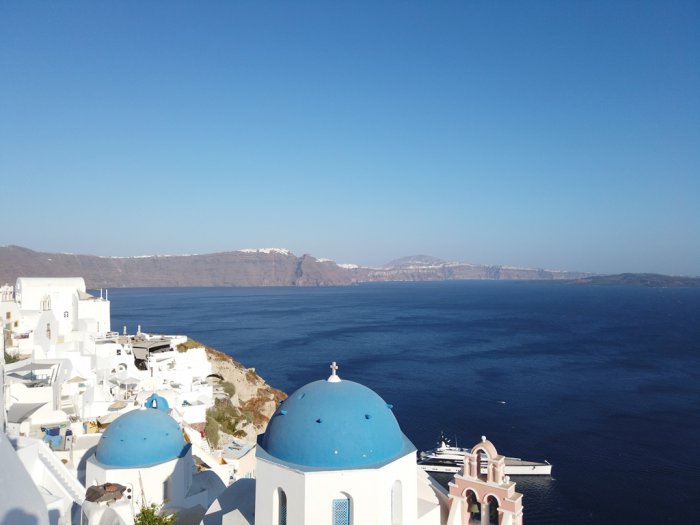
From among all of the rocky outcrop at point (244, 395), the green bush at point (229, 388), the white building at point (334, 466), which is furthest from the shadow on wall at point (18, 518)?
the green bush at point (229, 388)

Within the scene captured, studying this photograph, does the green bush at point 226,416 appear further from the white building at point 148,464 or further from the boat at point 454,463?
the white building at point 148,464

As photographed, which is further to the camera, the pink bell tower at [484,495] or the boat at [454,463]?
the boat at [454,463]

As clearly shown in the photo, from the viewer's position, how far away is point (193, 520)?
11750mm

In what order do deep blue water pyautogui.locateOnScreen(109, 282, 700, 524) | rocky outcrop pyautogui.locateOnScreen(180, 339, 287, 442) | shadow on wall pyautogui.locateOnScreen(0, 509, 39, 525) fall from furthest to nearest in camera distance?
1. rocky outcrop pyautogui.locateOnScreen(180, 339, 287, 442)
2. deep blue water pyautogui.locateOnScreen(109, 282, 700, 524)
3. shadow on wall pyautogui.locateOnScreen(0, 509, 39, 525)

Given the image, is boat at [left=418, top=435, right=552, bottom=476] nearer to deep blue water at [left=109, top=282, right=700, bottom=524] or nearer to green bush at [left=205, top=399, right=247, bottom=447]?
deep blue water at [left=109, top=282, right=700, bottom=524]

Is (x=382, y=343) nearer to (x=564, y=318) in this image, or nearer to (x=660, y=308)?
(x=564, y=318)

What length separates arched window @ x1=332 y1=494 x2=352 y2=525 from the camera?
8172 millimetres

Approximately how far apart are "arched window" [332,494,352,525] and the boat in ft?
65.9

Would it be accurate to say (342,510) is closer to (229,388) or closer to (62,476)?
(62,476)

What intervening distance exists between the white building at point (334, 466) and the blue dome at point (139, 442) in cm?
334

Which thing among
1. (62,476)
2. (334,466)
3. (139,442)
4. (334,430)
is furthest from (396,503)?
(62,476)

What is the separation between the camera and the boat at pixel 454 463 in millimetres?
27531

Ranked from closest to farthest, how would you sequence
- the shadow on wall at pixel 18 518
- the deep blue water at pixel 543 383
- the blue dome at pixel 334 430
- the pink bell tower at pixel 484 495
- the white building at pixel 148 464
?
1. the shadow on wall at pixel 18 518
2. the blue dome at pixel 334 430
3. the pink bell tower at pixel 484 495
4. the white building at pixel 148 464
5. the deep blue water at pixel 543 383

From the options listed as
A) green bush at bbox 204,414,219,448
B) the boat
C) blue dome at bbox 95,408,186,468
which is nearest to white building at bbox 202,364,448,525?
blue dome at bbox 95,408,186,468
